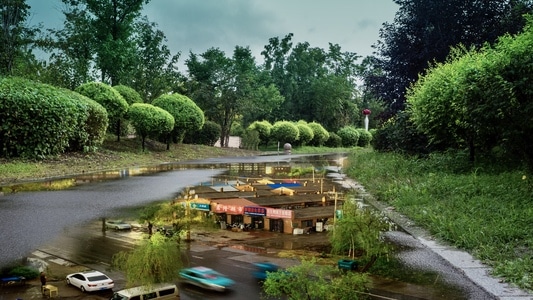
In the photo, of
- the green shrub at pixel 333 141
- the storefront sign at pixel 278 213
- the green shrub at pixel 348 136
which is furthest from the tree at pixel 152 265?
the green shrub at pixel 348 136

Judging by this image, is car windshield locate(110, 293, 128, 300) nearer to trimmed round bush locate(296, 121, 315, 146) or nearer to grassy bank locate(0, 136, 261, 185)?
grassy bank locate(0, 136, 261, 185)

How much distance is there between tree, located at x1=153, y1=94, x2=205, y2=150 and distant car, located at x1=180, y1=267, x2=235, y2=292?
129ft

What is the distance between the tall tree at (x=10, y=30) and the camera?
3916 cm

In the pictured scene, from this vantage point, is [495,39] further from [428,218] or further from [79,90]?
[79,90]

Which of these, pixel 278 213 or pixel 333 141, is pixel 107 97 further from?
pixel 333 141

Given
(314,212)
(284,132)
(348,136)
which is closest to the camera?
(314,212)

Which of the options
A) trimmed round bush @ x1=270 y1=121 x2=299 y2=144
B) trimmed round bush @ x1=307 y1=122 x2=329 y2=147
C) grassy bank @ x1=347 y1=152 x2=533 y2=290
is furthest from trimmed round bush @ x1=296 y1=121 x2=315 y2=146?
grassy bank @ x1=347 y1=152 x2=533 y2=290

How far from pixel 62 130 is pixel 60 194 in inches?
464

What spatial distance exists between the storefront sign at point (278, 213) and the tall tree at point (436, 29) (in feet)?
65.3

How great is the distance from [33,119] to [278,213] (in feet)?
66.5

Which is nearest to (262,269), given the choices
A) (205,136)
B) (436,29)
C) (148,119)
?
(436,29)

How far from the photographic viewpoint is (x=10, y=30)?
42656 mm

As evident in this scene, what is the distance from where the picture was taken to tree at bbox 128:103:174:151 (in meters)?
42.6

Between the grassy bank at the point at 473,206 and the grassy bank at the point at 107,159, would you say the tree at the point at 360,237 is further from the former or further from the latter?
the grassy bank at the point at 107,159
